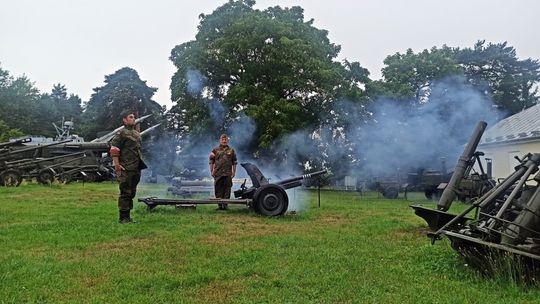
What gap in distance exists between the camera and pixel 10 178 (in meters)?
20.2

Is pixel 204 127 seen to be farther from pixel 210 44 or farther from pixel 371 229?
pixel 371 229

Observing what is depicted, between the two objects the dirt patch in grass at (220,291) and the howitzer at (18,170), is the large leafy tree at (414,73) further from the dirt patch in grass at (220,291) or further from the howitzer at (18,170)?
the dirt patch in grass at (220,291)

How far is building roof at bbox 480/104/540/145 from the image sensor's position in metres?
18.6

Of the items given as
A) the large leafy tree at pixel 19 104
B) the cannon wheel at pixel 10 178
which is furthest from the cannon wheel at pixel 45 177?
the large leafy tree at pixel 19 104

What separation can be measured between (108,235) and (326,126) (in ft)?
54.3

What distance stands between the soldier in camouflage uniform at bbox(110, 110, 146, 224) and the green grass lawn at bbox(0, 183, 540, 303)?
1.19 ft

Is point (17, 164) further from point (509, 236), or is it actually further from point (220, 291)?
point (509, 236)

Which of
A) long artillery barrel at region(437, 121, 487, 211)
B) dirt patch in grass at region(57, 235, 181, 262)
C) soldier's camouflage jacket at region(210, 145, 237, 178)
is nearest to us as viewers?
dirt patch in grass at region(57, 235, 181, 262)

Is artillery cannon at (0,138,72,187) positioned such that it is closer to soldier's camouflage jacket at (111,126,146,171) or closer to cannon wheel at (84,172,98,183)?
cannon wheel at (84,172,98,183)

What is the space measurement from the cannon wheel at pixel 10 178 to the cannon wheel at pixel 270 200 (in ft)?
44.5

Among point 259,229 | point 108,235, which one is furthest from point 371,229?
point 108,235

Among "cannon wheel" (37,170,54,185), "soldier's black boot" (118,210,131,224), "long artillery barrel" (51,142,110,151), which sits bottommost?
"soldier's black boot" (118,210,131,224)

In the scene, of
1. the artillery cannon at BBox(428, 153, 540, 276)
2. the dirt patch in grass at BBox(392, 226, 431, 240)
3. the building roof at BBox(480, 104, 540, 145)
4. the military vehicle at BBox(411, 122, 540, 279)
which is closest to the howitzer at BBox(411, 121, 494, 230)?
the military vehicle at BBox(411, 122, 540, 279)

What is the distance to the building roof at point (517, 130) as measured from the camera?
61.0 ft
